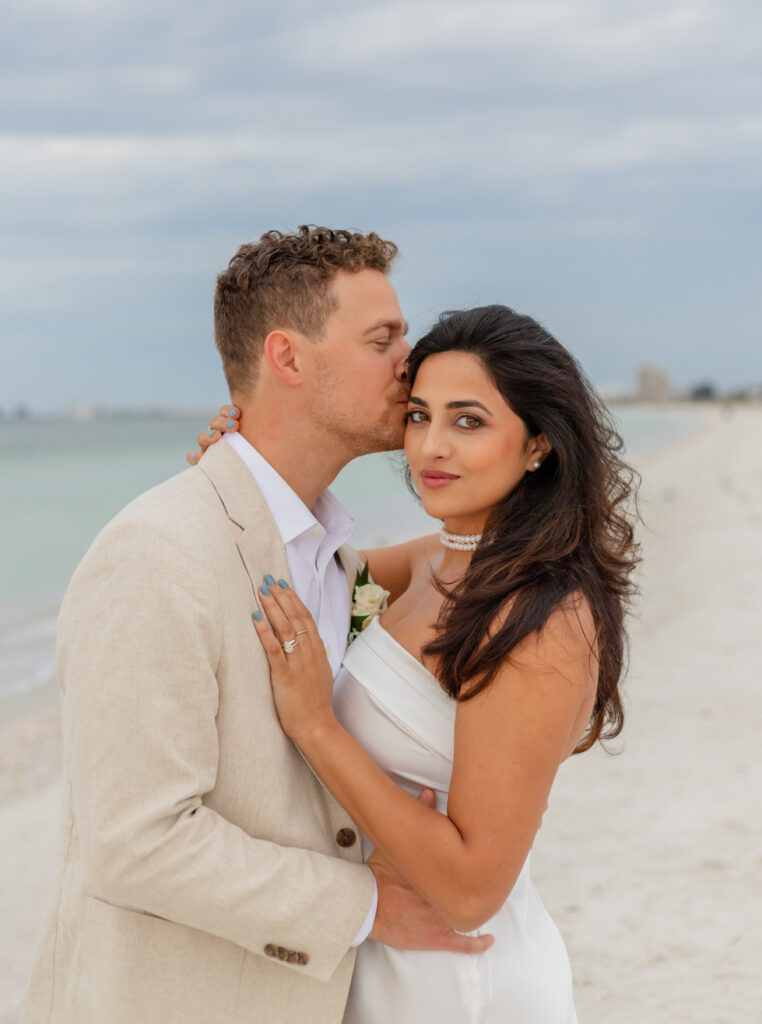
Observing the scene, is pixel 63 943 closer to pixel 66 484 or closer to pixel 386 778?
pixel 386 778

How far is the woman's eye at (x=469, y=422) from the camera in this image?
9.43ft

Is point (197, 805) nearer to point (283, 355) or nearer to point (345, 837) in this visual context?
point (345, 837)

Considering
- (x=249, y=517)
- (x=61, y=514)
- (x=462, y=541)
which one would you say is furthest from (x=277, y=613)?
(x=61, y=514)

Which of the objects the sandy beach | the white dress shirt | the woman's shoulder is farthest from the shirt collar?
the sandy beach

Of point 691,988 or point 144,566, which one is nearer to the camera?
point 144,566

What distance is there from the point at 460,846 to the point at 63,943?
986 mm

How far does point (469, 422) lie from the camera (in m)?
2.88

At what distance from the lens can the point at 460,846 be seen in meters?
2.41

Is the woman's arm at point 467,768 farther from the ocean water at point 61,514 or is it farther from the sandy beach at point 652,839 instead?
the sandy beach at point 652,839

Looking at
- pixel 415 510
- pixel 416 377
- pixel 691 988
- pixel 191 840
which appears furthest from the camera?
pixel 415 510

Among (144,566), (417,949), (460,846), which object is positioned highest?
(144,566)

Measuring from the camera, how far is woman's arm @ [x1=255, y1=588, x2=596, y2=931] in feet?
7.88

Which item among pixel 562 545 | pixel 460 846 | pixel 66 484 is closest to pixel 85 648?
pixel 460 846

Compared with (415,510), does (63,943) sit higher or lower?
higher
